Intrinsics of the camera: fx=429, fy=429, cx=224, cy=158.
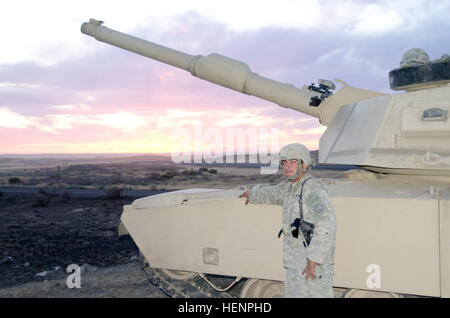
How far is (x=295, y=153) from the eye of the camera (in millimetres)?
3402

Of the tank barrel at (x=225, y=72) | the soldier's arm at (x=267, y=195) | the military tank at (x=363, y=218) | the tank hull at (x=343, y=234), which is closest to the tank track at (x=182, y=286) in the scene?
the military tank at (x=363, y=218)

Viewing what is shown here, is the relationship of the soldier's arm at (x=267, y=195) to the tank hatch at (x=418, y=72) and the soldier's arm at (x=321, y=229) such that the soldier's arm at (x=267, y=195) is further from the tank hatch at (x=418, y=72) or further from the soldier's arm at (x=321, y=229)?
the tank hatch at (x=418, y=72)

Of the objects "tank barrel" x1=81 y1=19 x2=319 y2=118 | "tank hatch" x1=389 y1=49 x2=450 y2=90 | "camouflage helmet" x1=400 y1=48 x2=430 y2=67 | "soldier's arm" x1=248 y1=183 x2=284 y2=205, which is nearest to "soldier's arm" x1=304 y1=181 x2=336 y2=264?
"soldier's arm" x1=248 y1=183 x2=284 y2=205

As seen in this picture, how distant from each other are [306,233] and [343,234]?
706 mm

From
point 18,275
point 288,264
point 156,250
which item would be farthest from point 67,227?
point 288,264

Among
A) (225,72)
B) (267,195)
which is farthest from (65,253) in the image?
(267,195)

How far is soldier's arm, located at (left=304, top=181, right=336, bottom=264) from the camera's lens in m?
3.12

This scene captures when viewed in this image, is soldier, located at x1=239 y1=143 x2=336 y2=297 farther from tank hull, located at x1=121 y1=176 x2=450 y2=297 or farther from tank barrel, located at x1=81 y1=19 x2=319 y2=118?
tank barrel, located at x1=81 y1=19 x2=319 y2=118

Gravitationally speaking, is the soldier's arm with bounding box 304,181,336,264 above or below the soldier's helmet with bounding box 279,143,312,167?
below

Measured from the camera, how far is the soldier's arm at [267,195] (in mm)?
3787

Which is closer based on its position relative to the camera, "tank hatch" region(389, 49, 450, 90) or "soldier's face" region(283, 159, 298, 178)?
"soldier's face" region(283, 159, 298, 178)

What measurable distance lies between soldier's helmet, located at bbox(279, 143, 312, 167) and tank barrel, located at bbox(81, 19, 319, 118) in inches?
122

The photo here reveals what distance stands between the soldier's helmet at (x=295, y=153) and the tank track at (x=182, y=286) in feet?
6.66

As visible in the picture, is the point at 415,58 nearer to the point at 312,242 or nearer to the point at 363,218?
the point at 363,218
